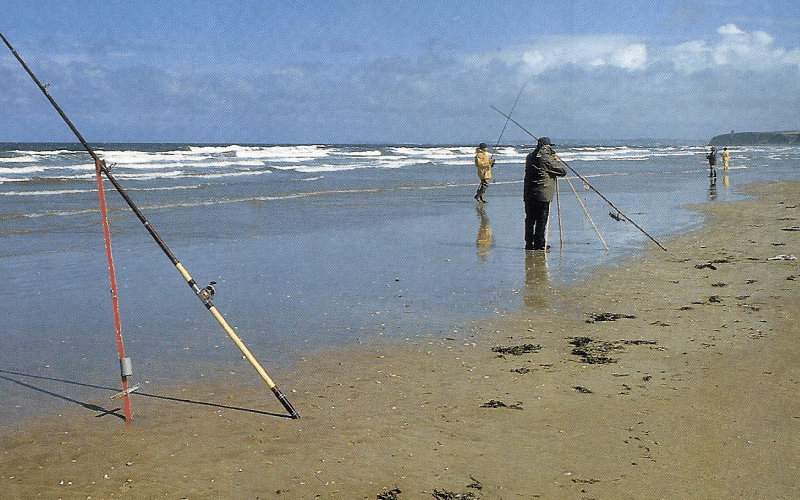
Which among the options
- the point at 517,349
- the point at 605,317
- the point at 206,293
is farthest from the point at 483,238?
the point at 206,293

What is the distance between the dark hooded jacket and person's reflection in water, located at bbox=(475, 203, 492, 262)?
98 cm

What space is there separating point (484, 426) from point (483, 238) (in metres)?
8.23

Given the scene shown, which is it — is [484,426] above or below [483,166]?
below

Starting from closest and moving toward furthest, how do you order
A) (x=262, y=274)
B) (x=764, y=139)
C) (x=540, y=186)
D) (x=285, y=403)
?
(x=285, y=403) < (x=262, y=274) < (x=540, y=186) < (x=764, y=139)

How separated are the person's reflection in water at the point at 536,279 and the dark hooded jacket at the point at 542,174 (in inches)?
31.8

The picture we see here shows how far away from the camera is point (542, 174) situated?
423 inches

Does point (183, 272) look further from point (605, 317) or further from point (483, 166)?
point (483, 166)

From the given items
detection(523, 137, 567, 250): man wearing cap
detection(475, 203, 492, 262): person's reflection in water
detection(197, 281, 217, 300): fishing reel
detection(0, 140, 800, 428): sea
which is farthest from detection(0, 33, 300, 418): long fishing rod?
detection(523, 137, 567, 250): man wearing cap

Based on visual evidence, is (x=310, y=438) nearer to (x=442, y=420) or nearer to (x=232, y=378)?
(x=442, y=420)

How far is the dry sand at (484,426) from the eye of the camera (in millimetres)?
3717

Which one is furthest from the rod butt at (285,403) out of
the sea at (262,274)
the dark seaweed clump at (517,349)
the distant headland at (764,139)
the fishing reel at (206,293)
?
the distant headland at (764,139)

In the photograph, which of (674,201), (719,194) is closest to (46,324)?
(674,201)

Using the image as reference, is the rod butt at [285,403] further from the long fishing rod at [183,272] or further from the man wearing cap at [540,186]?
the man wearing cap at [540,186]

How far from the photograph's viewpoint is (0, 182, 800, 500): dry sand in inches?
146
